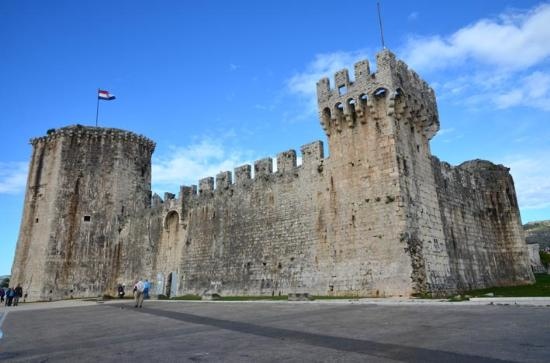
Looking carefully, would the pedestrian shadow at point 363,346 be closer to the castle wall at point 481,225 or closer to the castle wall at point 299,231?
the castle wall at point 299,231

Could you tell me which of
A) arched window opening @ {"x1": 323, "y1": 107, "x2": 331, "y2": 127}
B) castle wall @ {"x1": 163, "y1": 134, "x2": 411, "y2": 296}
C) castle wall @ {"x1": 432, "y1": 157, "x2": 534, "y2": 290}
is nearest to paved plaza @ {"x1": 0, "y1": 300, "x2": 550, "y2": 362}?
castle wall @ {"x1": 163, "y1": 134, "x2": 411, "y2": 296}

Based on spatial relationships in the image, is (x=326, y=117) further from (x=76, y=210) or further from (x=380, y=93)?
(x=76, y=210)

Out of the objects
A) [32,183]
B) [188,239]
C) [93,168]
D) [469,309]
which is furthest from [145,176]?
[469,309]

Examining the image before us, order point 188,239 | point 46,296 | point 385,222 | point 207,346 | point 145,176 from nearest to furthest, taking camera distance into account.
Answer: point 207,346
point 385,222
point 188,239
point 46,296
point 145,176

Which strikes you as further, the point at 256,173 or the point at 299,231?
the point at 256,173

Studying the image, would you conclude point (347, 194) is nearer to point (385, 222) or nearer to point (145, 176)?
point (385, 222)

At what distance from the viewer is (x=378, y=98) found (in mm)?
16188

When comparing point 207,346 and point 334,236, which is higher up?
point 334,236

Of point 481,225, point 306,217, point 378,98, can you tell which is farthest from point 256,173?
point 481,225

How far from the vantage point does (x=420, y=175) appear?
16734 mm

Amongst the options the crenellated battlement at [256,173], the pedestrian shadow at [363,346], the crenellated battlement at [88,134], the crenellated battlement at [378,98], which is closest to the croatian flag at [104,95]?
the crenellated battlement at [88,134]

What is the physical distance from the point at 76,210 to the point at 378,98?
23.7 meters

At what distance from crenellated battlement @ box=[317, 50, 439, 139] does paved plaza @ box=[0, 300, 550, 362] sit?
9.14 metres

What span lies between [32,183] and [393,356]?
32834mm
